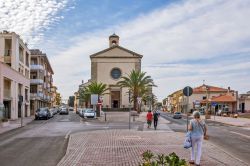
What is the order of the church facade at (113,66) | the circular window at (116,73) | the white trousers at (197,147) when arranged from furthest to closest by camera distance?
1. the circular window at (116,73)
2. the church facade at (113,66)
3. the white trousers at (197,147)

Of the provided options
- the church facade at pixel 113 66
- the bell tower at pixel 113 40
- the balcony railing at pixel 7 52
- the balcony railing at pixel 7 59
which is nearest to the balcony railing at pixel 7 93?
the balcony railing at pixel 7 59

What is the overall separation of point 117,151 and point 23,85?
48421mm

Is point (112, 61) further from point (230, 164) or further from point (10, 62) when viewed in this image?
point (230, 164)

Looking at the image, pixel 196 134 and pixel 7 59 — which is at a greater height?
pixel 7 59

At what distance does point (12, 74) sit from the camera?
52156 mm

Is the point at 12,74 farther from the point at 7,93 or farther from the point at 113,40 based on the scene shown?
the point at 113,40

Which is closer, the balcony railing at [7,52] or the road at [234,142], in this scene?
the road at [234,142]

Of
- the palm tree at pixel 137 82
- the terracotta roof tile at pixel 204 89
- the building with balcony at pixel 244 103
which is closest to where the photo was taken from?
the palm tree at pixel 137 82

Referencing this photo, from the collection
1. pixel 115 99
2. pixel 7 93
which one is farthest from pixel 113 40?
pixel 7 93

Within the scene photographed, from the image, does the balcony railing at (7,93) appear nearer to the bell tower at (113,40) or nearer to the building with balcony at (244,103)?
the building with balcony at (244,103)

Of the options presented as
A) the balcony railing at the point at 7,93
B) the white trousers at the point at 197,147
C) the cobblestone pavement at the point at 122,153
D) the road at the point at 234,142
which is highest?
the balcony railing at the point at 7,93

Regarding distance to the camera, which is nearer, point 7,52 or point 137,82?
point 7,52

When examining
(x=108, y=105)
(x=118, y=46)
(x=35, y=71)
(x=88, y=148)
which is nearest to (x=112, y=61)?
(x=118, y=46)

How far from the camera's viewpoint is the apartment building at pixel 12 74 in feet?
159
